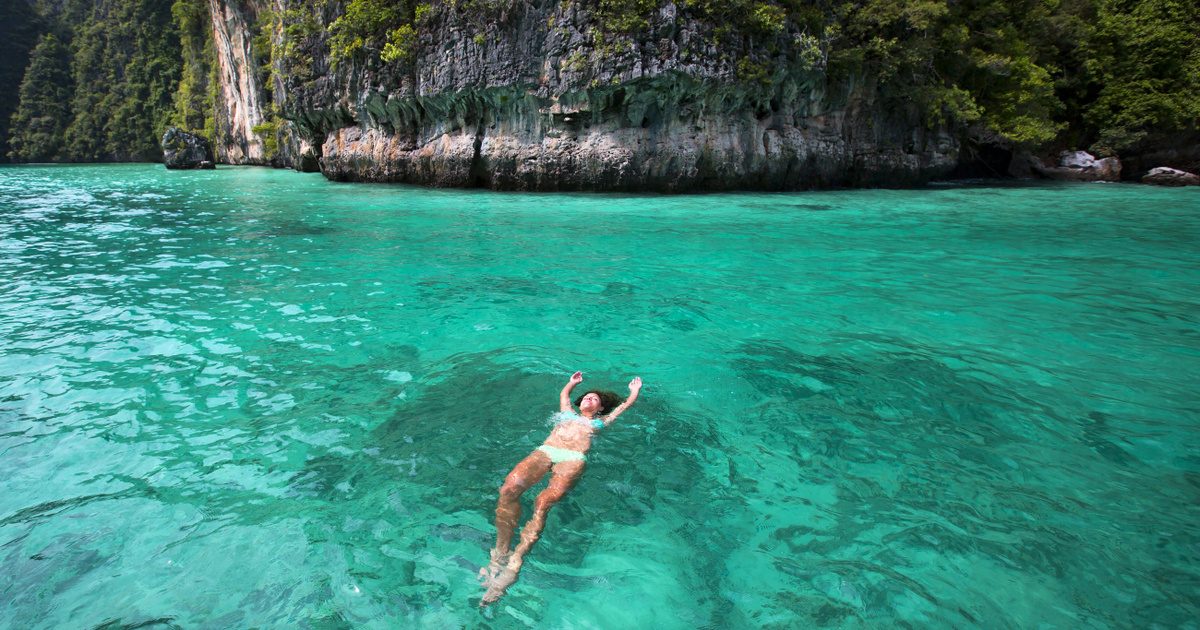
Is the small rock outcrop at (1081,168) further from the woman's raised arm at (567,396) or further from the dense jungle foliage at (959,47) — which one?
the woman's raised arm at (567,396)

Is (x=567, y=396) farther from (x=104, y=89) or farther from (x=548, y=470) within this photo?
(x=104, y=89)

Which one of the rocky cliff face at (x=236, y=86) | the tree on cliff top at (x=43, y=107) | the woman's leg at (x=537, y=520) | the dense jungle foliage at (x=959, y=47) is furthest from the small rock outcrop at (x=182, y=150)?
the woman's leg at (x=537, y=520)

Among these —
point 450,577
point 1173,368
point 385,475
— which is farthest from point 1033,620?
point 1173,368

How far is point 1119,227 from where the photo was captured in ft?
41.7

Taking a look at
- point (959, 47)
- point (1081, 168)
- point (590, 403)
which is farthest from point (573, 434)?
point (1081, 168)

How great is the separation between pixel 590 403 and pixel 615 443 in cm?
39

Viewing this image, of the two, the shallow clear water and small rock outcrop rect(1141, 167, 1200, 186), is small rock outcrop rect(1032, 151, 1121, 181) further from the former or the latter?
the shallow clear water

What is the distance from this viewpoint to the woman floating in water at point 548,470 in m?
2.81

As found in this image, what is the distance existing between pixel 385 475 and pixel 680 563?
73.8 inches

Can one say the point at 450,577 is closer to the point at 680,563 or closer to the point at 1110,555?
the point at 680,563

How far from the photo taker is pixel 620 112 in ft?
62.3

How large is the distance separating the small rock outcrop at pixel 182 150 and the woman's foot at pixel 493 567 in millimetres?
43579

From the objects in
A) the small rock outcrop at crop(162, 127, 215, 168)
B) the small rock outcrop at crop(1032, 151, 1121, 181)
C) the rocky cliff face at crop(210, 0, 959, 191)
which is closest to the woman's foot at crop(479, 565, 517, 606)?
the rocky cliff face at crop(210, 0, 959, 191)

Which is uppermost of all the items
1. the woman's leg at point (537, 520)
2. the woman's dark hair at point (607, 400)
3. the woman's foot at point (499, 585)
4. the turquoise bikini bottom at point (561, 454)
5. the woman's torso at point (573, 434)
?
the woman's dark hair at point (607, 400)
